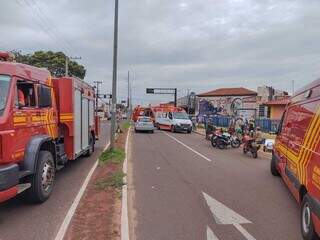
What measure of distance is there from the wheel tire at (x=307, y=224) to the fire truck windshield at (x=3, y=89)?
5251 mm

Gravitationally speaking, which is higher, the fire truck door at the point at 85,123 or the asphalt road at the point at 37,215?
the fire truck door at the point at 85,123

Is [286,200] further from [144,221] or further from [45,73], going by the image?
[45,73]

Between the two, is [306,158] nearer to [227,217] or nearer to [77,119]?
[227,217]

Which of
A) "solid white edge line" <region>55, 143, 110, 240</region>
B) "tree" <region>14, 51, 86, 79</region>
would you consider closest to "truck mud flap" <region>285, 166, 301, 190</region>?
"solid white edge line" <region>55, 143, 110, 240</region>

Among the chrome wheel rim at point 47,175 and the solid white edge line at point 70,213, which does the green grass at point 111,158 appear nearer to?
the solid white edge line at point 70,213

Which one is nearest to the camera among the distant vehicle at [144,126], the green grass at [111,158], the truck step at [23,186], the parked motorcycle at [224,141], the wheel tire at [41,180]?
the truck step at [23,186]

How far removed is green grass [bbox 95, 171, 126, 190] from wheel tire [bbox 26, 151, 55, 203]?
4.61ft

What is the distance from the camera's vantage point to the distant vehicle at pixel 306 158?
660 cm

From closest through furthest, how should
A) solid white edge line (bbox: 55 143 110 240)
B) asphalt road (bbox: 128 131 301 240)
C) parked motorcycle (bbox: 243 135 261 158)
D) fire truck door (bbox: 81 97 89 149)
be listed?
solid white edge line (bbox: 55 143 110 240) → asphalt road (bbox: 128 131 301 240) → fire truck door (bbox: 81 97 89 149) → parked motorcycle (bbox: 243 135 261 158)

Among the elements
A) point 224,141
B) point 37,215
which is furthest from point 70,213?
point 224,141

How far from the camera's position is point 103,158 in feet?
54.4

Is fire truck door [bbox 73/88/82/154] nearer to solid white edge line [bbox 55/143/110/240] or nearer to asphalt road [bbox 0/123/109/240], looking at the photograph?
solid white edge line [bbox 55/143/110/240]

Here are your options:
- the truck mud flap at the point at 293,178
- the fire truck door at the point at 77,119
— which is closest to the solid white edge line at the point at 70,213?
the fire truck door at the point at 77,119

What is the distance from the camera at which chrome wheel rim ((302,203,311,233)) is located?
22.3ft
